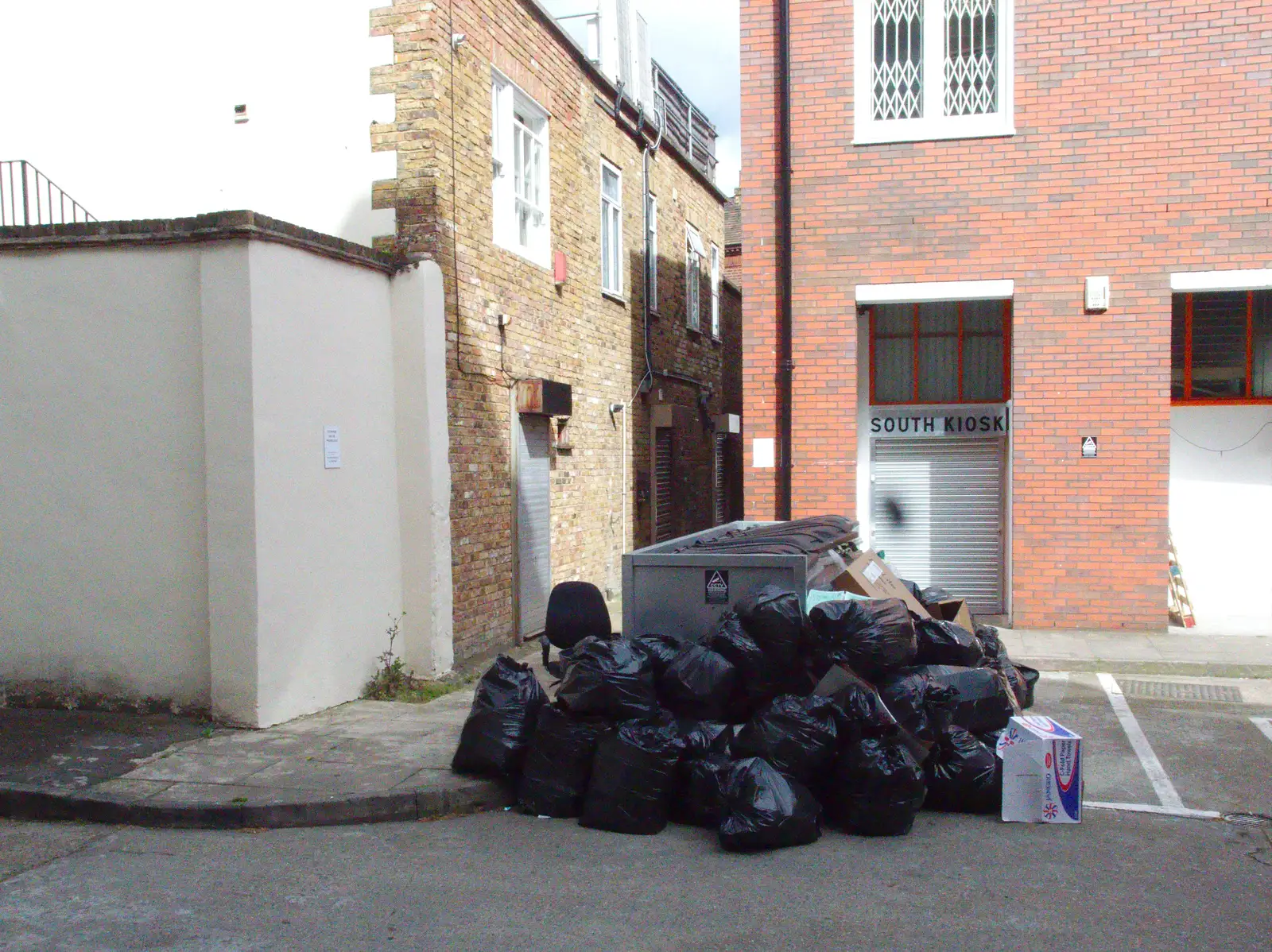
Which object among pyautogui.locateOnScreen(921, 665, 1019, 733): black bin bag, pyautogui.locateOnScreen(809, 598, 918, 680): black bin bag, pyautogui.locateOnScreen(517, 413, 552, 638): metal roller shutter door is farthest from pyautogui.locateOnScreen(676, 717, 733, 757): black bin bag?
pyautogui.locateOnScreen(517, 413, 552, 638): metal roller shutter door

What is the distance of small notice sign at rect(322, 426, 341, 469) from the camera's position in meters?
7.90

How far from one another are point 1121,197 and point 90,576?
31.2 ft

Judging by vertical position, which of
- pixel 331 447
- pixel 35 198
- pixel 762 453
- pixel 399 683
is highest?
pixel 35 198

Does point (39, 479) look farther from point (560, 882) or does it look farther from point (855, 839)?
point (855, 839)

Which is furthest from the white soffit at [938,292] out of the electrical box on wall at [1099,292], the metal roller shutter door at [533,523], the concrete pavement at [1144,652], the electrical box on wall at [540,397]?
the metal roller shutter door at [533,523]

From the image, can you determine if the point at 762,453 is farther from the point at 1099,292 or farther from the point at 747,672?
the point at 747,672

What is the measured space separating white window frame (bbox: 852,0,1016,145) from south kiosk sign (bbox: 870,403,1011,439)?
271 cm

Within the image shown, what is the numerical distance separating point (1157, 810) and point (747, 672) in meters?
2.25

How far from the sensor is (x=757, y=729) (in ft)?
18.7

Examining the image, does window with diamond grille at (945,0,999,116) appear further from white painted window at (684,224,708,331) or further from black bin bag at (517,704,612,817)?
black bin bag at (517,704,612,817)

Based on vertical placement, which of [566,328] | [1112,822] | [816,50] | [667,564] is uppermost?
[816,50]

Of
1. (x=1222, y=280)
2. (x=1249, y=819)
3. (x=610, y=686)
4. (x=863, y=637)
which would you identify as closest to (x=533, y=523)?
(x=610, y=686)

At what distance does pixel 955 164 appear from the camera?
435 inches

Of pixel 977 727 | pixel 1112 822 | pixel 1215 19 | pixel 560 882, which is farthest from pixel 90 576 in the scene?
pixel 1215 19
